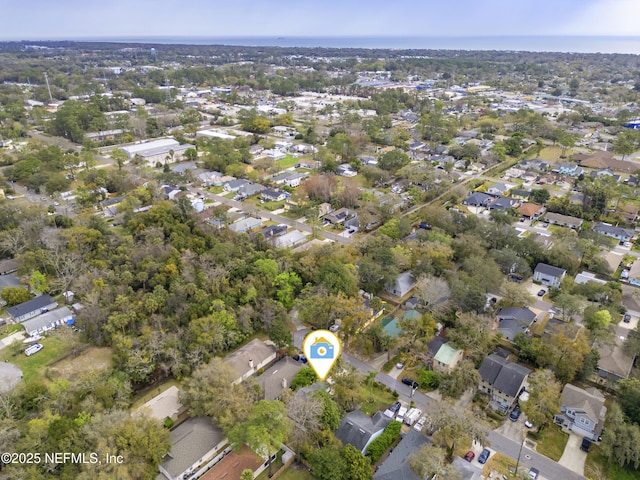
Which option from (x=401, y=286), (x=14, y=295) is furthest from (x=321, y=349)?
(x=14, y=295)

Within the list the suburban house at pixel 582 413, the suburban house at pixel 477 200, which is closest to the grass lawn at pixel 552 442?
the suburban house at pixel 582 413

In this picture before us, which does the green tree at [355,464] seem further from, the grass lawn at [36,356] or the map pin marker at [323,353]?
the grass lawn at [36,356]

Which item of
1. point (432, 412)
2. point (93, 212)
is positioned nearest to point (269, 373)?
point (432, 412)

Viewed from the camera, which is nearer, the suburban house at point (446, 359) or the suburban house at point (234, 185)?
the suburban house at point (446, 359)

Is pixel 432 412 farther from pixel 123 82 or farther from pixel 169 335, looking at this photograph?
pixel 123 82

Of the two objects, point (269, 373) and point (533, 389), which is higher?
point (533, 389)

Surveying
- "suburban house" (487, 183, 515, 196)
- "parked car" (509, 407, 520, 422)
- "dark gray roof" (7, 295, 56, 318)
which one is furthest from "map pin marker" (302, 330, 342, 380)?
"suburban house" (487, 183, 515, 196)

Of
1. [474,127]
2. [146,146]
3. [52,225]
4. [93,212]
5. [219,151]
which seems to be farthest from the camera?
[474,127]
